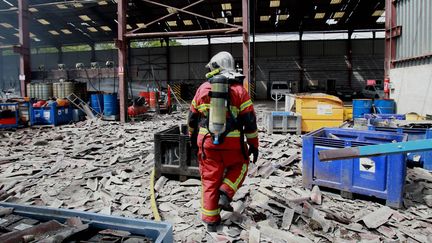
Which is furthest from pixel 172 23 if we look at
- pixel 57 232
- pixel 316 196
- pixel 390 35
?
pixel 57 232

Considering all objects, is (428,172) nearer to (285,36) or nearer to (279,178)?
(279,178)

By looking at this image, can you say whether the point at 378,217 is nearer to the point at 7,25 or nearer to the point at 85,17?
the point at 85,17

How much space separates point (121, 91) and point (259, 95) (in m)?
20.5

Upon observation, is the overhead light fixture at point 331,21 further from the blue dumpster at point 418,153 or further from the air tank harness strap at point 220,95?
the air tank harness strap at point 220,95

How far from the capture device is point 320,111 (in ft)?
29.6

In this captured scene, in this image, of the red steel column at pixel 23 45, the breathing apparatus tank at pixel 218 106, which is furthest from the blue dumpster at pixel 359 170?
the red steel column at pixel 23 45

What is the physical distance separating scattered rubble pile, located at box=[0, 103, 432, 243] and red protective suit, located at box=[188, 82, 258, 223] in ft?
1.67

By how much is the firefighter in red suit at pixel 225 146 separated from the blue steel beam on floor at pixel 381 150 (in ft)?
4.96

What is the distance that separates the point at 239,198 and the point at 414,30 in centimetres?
909

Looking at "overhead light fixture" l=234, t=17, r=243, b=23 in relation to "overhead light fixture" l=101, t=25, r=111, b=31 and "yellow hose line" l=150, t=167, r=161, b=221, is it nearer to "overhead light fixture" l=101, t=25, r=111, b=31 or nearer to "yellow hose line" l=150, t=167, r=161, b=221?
"overhead light fixture" l=101, t=25, r=111, b=31

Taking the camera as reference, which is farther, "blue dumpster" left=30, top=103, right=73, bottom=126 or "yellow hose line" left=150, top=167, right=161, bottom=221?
"blue dumpster" left=30, top=103, right=73, bottom=126

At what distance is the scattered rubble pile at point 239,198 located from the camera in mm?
3619

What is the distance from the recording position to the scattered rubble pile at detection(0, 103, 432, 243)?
362 cm

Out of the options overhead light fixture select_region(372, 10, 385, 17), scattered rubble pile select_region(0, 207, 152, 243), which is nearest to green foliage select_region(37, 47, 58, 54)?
overhead light fixture select_region(372, 10, 385, 17)
